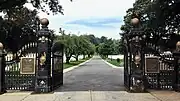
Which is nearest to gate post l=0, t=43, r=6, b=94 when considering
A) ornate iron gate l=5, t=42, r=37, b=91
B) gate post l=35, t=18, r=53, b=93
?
ornate iron gate l=5, t=42, r=37, b=91

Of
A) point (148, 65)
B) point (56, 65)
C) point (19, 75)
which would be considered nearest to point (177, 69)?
point (148, 65)

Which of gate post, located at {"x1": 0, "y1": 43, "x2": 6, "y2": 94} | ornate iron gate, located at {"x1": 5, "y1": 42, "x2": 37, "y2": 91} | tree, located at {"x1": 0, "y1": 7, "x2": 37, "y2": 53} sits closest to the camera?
gate post, located at {"x1": 0, "y1": 43, "x2": 6, "y2": 94}

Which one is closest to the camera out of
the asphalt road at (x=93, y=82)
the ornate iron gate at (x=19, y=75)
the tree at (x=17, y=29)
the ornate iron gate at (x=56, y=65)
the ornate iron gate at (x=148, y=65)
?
the ornate iron gate at (x=148, y=65)

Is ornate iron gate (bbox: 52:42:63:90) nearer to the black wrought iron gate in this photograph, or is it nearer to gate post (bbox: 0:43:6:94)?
the black wrought iron gate

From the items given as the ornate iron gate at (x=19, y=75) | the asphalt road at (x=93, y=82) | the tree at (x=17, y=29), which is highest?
the tree at (x=17, y=29)

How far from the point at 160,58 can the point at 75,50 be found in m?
42.8

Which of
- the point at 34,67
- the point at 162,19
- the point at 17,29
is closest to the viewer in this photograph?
the point at 34,67

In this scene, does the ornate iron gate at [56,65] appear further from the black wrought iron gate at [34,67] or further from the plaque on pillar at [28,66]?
the plaque on pillar at [28,66]

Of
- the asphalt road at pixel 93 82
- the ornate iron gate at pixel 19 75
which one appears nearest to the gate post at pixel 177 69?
the asphalt road at pixel 93 82

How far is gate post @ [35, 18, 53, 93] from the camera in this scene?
51.8ft

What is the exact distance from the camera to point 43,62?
15906 mm

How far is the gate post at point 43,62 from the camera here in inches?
621

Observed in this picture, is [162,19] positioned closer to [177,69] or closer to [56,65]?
[177,69]

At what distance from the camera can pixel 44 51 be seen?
630 inches
